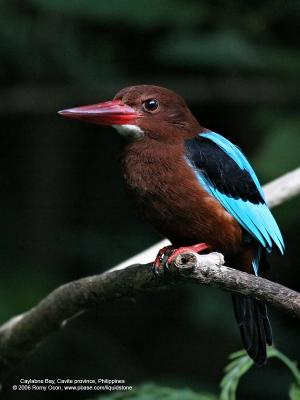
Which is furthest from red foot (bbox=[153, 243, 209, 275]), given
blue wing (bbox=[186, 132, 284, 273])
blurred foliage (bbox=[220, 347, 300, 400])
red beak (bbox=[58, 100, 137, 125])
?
red beak (bbox=[58, 100, 137, 125])

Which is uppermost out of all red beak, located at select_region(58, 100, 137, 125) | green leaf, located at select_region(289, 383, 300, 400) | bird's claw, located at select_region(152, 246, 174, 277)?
red beak, located at select_region(58, 100, 137, 125)

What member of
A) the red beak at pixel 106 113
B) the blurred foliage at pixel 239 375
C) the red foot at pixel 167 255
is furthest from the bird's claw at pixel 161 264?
the red beak at pixel 106 113

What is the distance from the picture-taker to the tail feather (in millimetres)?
3576

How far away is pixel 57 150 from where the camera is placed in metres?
6.52

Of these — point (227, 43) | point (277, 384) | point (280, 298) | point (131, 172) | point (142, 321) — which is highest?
point (227, 43)

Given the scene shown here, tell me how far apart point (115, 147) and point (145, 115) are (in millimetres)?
2757

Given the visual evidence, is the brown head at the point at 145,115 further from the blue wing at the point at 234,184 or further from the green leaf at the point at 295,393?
the green leaf at the point at 295,393

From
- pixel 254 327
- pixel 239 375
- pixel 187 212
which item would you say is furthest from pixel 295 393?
pixel 187 212

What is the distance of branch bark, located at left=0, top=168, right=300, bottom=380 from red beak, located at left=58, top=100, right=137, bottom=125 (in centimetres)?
59

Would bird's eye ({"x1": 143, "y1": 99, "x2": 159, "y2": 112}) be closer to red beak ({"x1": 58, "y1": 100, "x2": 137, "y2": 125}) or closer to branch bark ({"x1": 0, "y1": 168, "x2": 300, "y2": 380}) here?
red beak ({"x1": 58, "y1": 100, "x2": 137, "y2": 125})

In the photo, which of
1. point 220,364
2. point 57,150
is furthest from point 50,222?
point 220,364

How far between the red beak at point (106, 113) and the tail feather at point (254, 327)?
842 mm

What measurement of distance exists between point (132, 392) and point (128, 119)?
108 cm

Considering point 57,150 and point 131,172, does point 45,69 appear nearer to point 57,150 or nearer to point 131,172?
point 57,150
